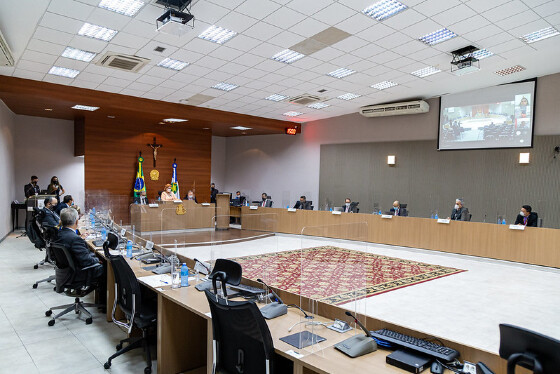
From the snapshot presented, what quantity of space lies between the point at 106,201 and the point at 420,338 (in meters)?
10.9

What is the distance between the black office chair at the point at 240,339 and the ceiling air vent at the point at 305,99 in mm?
8478

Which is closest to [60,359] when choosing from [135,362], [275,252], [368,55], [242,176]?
[135,362]

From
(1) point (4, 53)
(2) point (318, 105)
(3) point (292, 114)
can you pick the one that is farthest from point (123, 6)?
(3) point (292, 114)

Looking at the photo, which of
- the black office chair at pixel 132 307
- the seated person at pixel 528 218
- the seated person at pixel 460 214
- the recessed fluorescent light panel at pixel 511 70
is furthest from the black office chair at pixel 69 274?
the recessed fluorescent light panel at pixel 511 70

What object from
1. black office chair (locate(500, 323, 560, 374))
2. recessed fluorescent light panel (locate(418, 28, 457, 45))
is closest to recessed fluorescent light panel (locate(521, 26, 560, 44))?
recessed fluorescent light panel (locate(418, 28, 457, 45))

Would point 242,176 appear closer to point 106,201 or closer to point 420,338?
point 106,201

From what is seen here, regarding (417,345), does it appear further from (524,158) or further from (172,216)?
(524,158)

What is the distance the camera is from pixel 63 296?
5180 millimetres

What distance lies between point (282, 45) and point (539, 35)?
439 cm

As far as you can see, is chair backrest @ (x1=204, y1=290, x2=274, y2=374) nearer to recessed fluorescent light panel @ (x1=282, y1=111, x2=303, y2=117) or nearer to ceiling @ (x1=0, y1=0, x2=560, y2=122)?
ceiling @ (x1=0, y1=0, x2=560, y2=122)

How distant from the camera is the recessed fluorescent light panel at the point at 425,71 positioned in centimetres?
804

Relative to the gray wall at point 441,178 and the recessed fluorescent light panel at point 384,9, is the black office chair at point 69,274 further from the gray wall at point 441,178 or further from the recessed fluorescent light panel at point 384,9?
the gray wall at point 441,178

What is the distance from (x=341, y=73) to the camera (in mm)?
8273

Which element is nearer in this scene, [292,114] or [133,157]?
[292,114]
